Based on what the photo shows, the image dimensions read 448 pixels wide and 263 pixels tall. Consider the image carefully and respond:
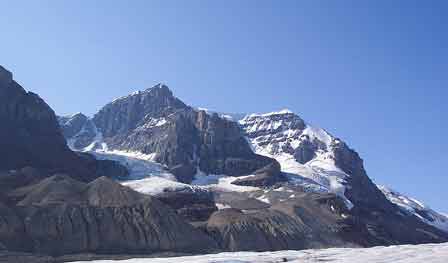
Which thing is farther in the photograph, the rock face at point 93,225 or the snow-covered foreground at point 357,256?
the rock face at point 93,225

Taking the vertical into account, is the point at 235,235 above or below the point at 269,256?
above

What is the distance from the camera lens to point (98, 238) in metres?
170

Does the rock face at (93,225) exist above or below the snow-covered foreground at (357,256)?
above

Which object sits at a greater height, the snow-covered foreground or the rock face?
the rock face

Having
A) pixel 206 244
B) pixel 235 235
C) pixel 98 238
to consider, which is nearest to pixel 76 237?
pixel 98 238

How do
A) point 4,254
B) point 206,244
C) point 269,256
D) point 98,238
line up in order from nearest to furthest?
point 269,256
point 4,254
point 98,238
point 206,244

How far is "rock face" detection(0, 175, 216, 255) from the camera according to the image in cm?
16138

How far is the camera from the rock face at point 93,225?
529ft

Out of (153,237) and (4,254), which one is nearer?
(4,254)

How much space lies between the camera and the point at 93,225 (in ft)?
568

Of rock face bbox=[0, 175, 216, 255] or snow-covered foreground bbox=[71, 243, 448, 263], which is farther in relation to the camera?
rock face bbox=[0, 175, 216, 255]

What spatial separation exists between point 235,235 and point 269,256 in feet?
499

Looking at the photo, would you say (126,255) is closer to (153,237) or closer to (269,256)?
(153,237)

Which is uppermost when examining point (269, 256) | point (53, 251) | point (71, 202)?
point (71, 202)
